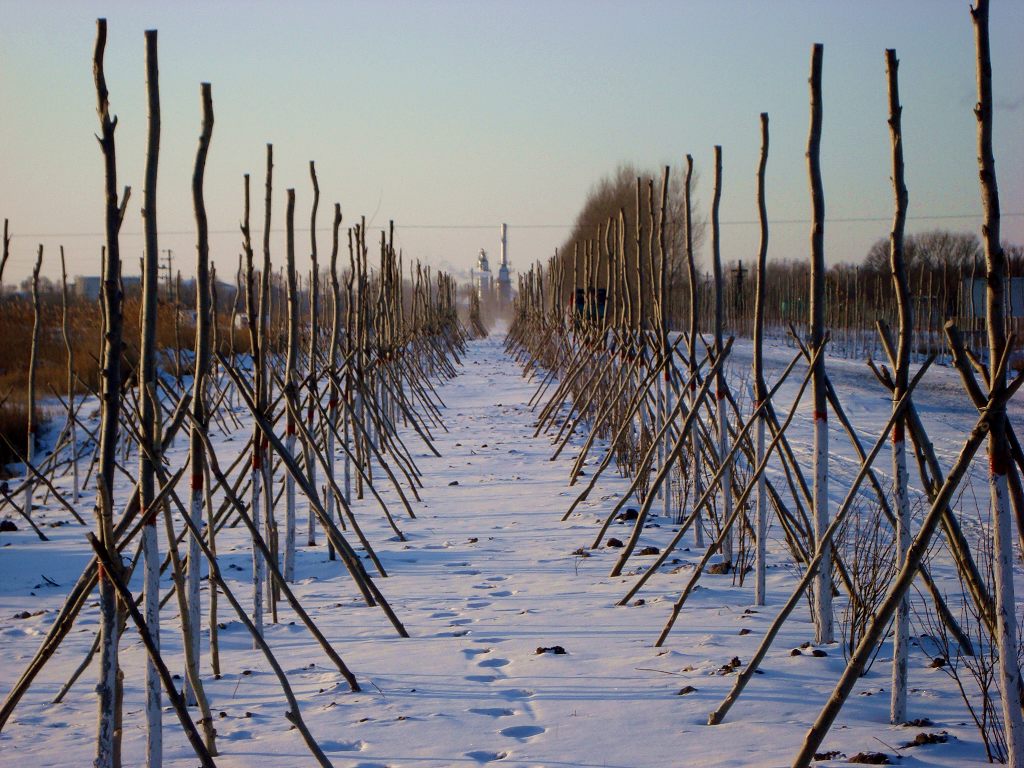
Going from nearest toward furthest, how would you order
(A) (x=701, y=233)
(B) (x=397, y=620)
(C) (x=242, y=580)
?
(B) (x=397, y=620) → (C) (x=242, y=580) → (A) (x=701, y=233)

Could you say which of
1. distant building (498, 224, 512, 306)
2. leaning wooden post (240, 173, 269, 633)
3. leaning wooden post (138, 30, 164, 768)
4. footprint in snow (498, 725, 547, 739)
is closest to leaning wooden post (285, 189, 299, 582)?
leaning wooden post (240, 173, 269, 633)

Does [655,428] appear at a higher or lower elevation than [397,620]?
higher

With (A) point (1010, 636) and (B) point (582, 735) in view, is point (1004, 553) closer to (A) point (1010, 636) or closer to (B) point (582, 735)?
(A) point (1010, 636)

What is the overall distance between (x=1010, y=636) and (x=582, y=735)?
131 cm

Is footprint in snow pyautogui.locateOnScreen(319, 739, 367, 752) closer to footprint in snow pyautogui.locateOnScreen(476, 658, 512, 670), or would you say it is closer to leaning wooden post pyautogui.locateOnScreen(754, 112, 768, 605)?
footprint in snow pyautogui.locateOnScreen(476, 658, 512, 670)

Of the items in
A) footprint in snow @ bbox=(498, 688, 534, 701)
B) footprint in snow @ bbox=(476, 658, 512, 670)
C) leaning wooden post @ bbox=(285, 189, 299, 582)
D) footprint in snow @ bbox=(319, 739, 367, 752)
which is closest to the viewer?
footprint in snow @ bbox=(319, 739, 367, 752)

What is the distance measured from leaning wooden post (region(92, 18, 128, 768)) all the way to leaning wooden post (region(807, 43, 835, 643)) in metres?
2.35

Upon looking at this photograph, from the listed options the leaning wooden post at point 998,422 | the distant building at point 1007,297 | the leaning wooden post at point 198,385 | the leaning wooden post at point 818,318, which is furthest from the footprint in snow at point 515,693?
the distant building at point 1007,297

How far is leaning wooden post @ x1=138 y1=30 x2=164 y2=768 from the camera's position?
2.67 metres

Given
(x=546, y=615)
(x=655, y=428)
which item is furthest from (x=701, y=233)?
(x=546, y=615)

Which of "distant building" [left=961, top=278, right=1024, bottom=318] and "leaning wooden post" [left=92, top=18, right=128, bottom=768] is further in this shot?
"distant building" [left=961, top=278, right=1024, bottom=318]

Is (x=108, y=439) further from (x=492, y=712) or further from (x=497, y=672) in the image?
(x=497, y=672)

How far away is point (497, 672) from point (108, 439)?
5.87 ft

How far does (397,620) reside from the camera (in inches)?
166
